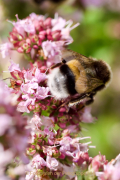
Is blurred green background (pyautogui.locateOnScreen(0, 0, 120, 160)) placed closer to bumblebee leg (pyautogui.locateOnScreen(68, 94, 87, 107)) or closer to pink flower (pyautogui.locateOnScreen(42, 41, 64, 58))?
pink flower (pyautogui.locateOnScreen(42, 41, 64, 58))

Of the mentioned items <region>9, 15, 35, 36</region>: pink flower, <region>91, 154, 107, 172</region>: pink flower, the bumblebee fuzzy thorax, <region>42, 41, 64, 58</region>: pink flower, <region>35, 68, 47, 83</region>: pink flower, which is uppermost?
<region>9, 15, 35, 36</region>: pink flower

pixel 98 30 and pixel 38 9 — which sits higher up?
A: pixel 38 9

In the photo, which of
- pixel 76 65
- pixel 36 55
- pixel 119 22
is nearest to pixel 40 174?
pixel 76 65

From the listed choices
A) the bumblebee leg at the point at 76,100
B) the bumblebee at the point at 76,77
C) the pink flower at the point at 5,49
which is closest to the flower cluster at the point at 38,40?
the pink flower at the point at 5,49

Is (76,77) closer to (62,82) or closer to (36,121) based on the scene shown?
(62,82)

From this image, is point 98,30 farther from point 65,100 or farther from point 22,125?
point 22,125

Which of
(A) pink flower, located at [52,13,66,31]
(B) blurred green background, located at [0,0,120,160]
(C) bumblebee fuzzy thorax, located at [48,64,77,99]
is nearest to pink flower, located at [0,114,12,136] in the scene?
(C) bumblebee fuzzy thorax, located at [48,64,77,99]

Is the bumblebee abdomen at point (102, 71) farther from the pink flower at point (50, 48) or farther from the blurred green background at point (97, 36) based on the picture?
the blurred green background at point (97, 36)
